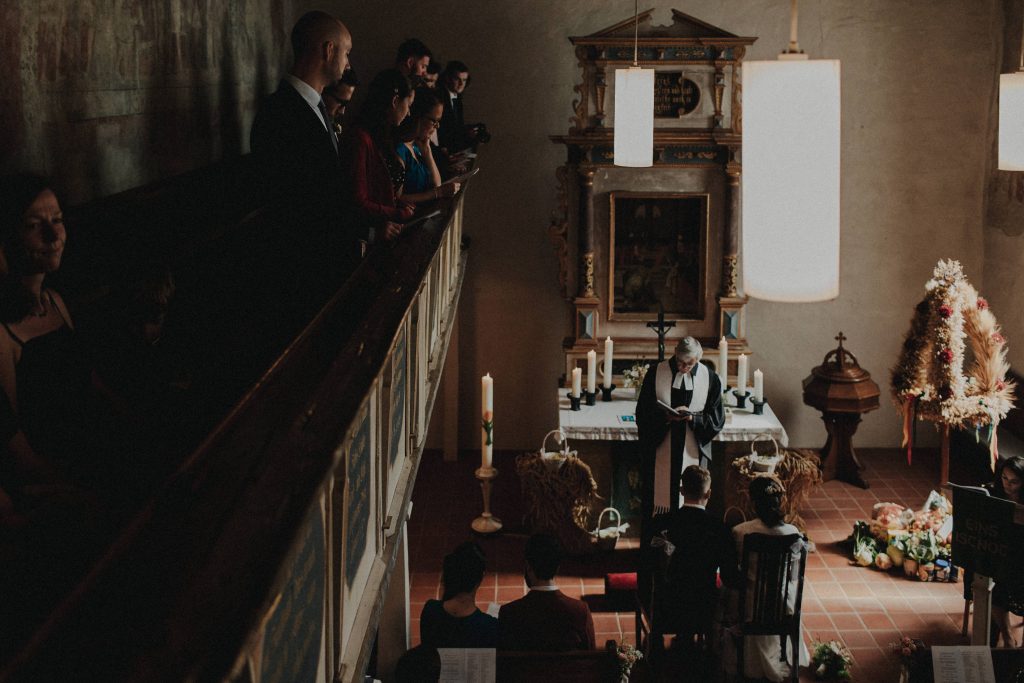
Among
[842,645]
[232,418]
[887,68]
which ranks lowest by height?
[842,645]

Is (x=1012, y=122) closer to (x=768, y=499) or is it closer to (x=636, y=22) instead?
(x=768, y=499)

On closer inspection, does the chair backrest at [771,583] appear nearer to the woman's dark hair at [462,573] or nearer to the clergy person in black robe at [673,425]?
the woman's dark hair at [462,573]

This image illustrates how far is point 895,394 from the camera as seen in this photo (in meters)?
10.6

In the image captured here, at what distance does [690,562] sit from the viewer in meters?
6.95

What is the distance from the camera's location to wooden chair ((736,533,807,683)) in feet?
21.5

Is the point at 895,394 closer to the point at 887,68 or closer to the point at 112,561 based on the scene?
the point at 887,68

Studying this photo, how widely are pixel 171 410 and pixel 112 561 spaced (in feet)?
5.27

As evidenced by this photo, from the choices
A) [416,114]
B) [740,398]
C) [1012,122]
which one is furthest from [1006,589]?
[416,114]

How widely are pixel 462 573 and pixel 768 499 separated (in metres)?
2.02

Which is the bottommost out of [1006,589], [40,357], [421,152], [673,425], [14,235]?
[1006,589]

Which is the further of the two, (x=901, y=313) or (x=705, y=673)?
(x=901, y=313)

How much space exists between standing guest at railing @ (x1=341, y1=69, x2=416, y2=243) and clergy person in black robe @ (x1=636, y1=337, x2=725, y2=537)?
452 centimetres

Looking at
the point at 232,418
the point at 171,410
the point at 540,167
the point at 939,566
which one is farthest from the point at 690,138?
the point at 232,418

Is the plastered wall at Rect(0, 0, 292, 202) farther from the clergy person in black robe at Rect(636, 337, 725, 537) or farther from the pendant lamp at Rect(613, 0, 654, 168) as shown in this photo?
the clergy person in black robe at Rect(636, 337, 725, 537)
